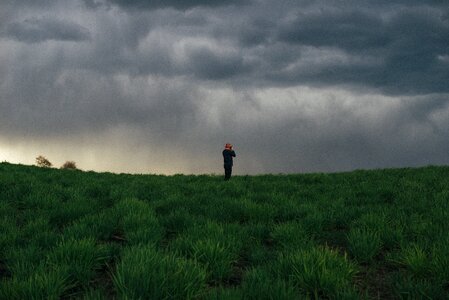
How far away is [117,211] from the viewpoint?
8.78 meters

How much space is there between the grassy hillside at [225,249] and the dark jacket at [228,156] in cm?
1011

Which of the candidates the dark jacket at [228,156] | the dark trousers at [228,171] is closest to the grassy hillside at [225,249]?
the dark trousers at [228,171]

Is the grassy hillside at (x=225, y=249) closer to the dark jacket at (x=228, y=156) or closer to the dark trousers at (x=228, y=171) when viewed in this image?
the dark trousers at (x=228, y=171)

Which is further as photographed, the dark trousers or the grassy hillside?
the dark trousers

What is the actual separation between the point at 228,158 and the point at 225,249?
51.0 ft

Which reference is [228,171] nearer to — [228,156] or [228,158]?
[228,158]

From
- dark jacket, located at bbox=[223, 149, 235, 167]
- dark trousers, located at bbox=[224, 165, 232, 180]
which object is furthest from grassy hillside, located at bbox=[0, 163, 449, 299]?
dark jacket, located at bbox=[223, 149, 235, 167]

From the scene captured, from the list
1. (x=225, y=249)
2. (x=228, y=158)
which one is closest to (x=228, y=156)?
(x=228, y=158)

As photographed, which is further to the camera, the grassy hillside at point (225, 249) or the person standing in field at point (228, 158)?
the person standing in field at point (228, 158)

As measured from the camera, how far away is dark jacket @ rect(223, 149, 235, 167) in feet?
69.3

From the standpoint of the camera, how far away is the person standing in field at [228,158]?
68.6ft

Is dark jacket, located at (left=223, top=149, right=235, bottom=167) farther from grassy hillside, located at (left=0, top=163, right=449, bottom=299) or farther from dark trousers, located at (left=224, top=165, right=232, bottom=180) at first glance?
grassy hillside, located at (left=0, top=163, right=449, bottom=299)

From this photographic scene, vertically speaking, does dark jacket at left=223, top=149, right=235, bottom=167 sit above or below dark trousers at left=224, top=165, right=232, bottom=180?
above

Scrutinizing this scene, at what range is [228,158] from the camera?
21422mm
